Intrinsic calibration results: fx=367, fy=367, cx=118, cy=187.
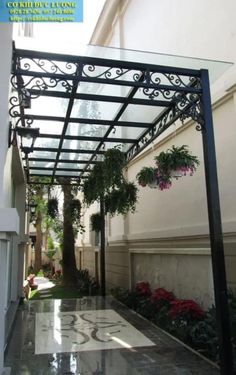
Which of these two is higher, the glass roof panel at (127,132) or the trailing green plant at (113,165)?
the glass roof panel at (127,132)

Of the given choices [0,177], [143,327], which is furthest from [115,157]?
[0,177]

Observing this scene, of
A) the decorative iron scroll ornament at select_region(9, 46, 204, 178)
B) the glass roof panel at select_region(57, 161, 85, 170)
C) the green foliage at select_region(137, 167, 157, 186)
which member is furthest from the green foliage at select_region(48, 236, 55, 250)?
the decorative iron scroll ornament at select_region(9, 46, 204, 178)

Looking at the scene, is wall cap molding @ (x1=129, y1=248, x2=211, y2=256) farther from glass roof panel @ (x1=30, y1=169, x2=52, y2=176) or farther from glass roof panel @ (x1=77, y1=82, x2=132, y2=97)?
glass roof panel @ (x1=30, y1=169, x2=52, y2=176)

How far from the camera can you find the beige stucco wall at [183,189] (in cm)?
548

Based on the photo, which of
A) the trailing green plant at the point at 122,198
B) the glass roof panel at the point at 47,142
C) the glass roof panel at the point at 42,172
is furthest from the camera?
the glass roof panel at the point at 42,172

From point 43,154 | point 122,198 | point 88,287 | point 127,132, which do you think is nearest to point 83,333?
point 122,198

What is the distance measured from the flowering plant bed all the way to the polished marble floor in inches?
5.9

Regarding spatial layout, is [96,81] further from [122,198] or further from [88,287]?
[88,287]

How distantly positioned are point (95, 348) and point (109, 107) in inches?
141

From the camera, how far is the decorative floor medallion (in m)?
5.05

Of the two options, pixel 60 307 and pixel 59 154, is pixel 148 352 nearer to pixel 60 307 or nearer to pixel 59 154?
pixel 60 307

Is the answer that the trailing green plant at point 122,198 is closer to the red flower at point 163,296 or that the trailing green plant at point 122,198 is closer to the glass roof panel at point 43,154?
the glass roof panel at point 43,154

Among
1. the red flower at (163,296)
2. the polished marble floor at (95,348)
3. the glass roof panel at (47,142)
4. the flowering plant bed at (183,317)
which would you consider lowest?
the polished marble floor at (95,348)

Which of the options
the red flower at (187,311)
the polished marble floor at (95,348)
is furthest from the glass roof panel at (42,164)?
the red flower at (187,311)
